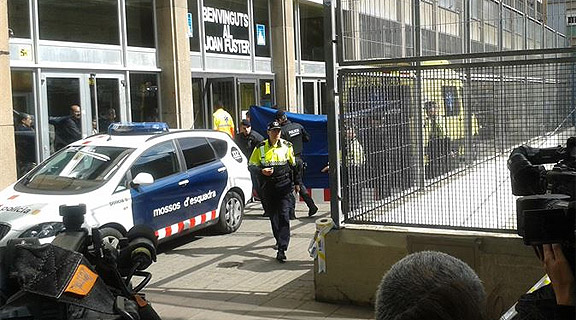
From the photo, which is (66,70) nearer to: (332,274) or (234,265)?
(234,265)

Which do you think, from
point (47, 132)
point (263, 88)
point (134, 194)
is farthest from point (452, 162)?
point (263, 88)

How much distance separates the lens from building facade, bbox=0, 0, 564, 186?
6.47 m

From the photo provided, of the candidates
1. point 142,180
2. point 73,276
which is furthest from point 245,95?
point 73,276

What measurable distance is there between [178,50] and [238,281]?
28.8 ft

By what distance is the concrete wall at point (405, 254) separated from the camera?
18.7ft

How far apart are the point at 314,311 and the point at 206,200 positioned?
12.5 feet

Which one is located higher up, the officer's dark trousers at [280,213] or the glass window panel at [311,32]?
the glass window panel at [311,32]

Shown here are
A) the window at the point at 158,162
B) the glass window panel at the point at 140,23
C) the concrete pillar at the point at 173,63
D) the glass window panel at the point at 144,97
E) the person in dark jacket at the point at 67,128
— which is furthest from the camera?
the concrete pillar at the point at 173,63

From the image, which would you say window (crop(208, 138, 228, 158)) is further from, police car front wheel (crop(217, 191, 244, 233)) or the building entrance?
the building entrance

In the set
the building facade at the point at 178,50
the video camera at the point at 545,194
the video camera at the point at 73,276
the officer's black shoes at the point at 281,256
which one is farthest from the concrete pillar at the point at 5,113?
the video camera at the point at 545,194

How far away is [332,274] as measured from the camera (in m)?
6.53

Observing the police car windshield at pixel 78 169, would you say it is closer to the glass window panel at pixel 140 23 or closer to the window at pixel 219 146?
the window at pixel 219 146

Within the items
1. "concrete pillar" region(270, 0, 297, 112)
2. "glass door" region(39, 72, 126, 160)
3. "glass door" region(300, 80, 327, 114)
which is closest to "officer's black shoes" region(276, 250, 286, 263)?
"glass door" region(39, 72, 126, 160)

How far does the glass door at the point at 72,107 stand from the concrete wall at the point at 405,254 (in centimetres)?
783
